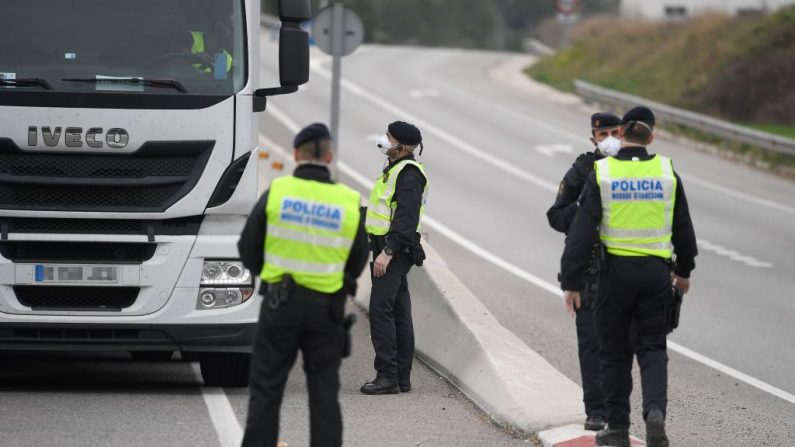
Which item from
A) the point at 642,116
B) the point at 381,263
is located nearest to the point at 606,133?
the point at 642,116

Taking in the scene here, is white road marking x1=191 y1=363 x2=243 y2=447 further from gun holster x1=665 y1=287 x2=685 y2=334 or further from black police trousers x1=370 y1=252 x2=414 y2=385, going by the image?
gun holster x1=665 y1=287 x2=685 y2=334

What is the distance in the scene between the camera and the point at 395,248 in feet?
32.4

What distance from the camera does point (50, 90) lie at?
9.42 meters

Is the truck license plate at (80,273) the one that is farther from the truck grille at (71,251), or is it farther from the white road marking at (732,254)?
the white road marking at (732,254)

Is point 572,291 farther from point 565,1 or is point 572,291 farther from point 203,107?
point 565,1

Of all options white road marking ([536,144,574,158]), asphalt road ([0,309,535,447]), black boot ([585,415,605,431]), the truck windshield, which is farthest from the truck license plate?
white road marking ([536,144,574,158])

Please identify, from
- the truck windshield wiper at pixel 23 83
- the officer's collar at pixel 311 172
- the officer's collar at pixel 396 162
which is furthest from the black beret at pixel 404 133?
the officer's collar at pixel 311 172

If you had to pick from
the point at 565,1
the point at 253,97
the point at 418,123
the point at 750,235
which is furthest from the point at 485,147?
the point at 253,97

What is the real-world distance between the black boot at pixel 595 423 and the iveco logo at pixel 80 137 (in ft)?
11.5

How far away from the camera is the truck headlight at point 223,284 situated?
31.8ft

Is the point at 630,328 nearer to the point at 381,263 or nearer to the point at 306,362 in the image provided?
the point at 306,362

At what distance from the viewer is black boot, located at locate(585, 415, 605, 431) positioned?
8391 mm

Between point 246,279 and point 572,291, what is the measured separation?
2.57 m

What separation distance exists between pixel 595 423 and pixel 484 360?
1.65 m
